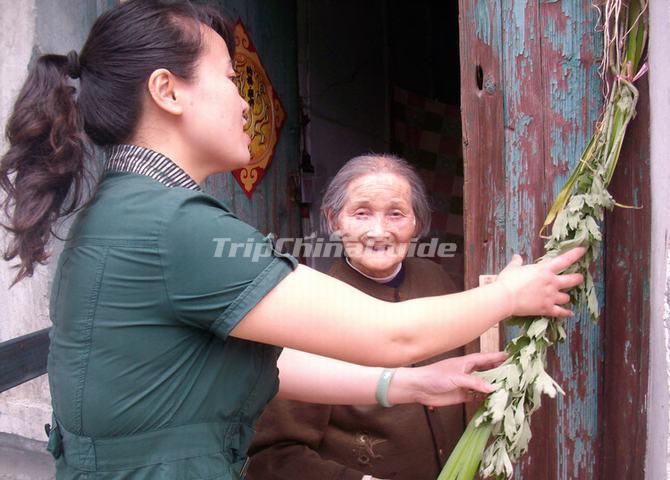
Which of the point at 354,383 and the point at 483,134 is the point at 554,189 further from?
the point at 354,383

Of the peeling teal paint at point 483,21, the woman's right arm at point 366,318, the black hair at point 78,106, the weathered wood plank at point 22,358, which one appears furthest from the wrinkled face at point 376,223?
the weathered wood plank at point 22,358

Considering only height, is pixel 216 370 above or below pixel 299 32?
below

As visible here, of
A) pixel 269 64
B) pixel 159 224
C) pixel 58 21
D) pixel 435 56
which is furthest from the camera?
pixel 435 56

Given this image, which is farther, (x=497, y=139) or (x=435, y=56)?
(x=435, y=56)

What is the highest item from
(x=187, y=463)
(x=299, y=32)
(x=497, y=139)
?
(x=299, y=32)

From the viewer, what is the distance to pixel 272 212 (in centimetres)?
293

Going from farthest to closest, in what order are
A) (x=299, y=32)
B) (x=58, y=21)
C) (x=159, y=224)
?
(x=299, y=32)
(x=58, y=21)
(x=159, y=224)

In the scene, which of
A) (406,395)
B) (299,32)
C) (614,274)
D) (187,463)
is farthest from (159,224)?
(299,32)

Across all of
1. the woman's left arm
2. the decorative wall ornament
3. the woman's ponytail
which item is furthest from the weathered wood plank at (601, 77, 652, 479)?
the decorative wall ornament

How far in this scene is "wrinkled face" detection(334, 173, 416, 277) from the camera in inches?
61.9

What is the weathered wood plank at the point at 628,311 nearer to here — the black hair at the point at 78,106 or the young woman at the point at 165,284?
the young woman at the point at 165,284

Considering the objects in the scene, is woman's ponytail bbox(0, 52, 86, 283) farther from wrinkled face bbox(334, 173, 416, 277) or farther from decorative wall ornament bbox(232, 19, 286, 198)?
decorative wall ornament bbox(232, 19, 286, 198)

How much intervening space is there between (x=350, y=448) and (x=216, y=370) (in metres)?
0.60

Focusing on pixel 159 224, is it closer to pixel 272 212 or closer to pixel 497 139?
pixel 497 139
